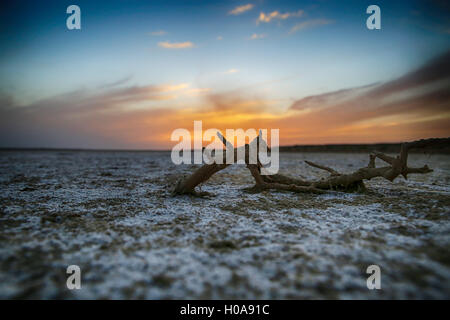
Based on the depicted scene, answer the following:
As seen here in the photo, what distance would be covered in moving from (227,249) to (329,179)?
5.07m

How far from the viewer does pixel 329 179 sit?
686 centimetres

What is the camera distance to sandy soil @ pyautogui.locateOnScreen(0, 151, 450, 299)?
2.18 metres

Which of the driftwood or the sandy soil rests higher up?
the driftwood

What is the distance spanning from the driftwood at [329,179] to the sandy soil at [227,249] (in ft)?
3.48

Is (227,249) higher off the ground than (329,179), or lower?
lower

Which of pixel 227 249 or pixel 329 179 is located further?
pixel 329 179

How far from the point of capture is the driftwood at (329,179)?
19.5ft

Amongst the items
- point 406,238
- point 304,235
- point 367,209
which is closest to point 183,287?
point 304,235

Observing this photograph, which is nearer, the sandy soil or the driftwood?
the sandy soil

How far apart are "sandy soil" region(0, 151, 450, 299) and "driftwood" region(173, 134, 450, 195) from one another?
3.48ft

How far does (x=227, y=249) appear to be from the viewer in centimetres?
297

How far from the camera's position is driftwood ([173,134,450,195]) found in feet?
19.5

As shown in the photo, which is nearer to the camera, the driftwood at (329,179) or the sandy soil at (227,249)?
the sandy soil at (227,249)
